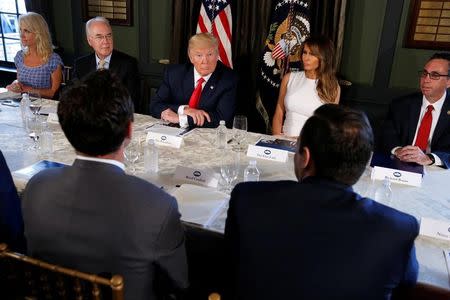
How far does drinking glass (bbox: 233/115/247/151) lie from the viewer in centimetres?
219

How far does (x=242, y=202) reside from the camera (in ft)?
3.45

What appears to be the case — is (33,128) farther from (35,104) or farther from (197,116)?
(197,116)

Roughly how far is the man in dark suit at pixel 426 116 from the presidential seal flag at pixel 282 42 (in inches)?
45.2

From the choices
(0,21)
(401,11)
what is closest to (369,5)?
(401,11)

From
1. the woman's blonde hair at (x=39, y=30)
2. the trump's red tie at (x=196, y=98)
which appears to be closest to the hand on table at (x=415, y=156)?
the trump's red tie at (x=196, y=98)

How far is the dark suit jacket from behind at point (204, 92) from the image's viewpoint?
2.79 m

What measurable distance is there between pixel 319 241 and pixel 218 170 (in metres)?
0.98

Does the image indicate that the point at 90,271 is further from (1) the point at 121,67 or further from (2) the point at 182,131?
(1) the point at 121,67

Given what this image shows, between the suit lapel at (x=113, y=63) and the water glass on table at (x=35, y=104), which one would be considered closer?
the water glass on table at (x=35, y=104)

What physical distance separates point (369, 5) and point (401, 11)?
0.27 m

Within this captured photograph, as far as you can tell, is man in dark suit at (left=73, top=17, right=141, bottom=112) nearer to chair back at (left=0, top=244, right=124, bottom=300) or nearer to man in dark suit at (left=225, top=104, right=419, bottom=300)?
chair back at (left=0, top=244, right=124, bottom=300)

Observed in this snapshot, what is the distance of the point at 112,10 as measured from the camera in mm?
4461

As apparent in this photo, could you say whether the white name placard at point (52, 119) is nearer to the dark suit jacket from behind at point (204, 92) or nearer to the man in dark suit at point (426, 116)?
the dark suit jacket from behind at point (204, 92)

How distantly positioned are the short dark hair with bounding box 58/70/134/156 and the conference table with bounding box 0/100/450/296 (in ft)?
1.73
